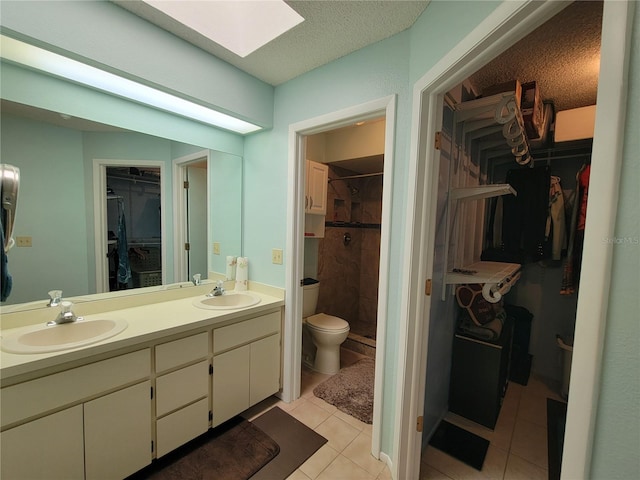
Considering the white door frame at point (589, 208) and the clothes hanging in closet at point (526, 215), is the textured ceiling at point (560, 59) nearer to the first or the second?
the clothes hanging in closet at point (526, 215)

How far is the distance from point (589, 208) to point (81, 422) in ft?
6.52

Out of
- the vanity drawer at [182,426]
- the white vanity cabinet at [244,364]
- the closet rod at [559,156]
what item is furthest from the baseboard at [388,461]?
the closet rod at [559,156]

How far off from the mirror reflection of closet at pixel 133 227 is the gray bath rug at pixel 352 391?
5.30ft

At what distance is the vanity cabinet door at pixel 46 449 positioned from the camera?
1.04 meters

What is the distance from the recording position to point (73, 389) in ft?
3.79

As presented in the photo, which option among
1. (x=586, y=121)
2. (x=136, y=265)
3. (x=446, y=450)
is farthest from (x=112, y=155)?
(x=586, y=121)

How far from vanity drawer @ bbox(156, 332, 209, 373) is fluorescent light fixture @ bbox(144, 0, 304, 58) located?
1766mm

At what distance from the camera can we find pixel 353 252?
3.62m

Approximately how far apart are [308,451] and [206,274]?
58.7 inches

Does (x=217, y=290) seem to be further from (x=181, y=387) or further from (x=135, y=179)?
(x=135, y=179)

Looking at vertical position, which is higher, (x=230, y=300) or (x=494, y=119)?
(x=494, y=119)

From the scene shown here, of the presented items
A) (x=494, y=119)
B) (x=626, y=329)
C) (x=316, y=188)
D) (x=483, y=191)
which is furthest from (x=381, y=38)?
Result: (x=626, y=329)

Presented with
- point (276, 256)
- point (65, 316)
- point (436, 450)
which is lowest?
point (436, 450)

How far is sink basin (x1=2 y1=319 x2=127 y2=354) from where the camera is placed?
1106mm
